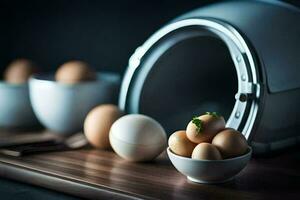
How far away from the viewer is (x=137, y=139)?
3.47 ft

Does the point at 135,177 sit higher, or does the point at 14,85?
the point at 14,85

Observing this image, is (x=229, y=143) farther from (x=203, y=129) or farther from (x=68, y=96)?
(x=68, y=96)

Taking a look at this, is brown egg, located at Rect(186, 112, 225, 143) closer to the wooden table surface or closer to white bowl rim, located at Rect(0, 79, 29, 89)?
the wooden table surface

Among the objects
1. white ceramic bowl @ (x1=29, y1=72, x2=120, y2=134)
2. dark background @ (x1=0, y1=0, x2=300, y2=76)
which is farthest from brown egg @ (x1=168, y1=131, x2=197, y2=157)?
dark background @ (x1=0, y1=0, x2=300, y2=76)

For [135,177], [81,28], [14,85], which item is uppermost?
[81,28]

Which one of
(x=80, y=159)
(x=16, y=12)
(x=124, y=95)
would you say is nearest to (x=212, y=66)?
(x=124, y=95)

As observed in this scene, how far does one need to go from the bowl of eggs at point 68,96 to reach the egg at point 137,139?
0.20 meters

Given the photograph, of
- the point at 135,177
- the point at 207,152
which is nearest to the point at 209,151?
the point at 207,152

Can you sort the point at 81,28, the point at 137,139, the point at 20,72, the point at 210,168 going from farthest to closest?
the point at 81,28, the point at 20,72, the point at 137,139, the point at 210,168

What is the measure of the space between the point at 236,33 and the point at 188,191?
305mm

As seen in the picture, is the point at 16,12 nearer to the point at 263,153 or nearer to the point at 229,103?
the point at 229,103

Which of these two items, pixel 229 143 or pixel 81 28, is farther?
pixel 81 28

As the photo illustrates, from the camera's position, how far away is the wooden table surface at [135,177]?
92cm

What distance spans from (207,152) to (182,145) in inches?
1.9
